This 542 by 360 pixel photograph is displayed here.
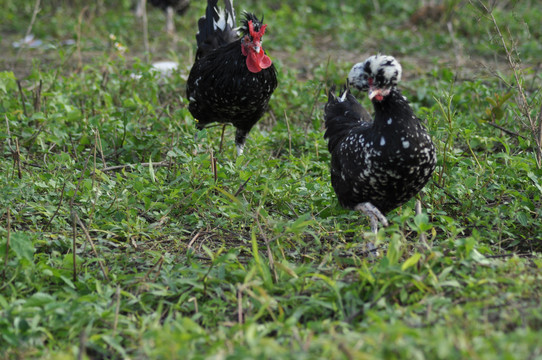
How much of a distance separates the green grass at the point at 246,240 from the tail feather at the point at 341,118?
1.27 feet

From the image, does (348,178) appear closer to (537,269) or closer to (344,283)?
(344,283)

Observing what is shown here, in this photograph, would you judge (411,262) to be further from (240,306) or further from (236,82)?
(236,82)

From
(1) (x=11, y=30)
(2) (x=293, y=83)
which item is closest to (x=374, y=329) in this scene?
(2) (x=293, y=83)

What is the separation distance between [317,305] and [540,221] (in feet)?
5.57

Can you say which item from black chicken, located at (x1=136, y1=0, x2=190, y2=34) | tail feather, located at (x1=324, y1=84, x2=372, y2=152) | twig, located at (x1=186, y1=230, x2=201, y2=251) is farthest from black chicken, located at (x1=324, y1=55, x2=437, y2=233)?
black chicken, located at (x1=136, y1=0, x2=190, y2=34)

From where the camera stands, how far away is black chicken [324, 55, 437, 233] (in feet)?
11.0

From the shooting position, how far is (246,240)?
12.9 ft

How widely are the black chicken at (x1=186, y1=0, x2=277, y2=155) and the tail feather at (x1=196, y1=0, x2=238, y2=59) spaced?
4 cm

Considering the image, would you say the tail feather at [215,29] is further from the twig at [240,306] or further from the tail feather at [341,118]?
the twig at [240,306]

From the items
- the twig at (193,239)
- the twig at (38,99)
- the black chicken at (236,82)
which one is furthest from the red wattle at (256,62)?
the twig at (38,99)

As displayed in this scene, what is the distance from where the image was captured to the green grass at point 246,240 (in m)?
2.64

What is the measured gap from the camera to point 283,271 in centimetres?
321

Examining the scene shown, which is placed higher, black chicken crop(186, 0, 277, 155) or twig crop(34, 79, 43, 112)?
black chicken crop(186, 0, 277, 155)

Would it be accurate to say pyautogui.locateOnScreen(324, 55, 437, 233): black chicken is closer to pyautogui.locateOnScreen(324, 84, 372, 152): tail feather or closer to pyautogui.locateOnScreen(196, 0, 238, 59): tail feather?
pyautogui.locateOnScreen(324, 84, 372, 152): tail feather
